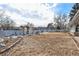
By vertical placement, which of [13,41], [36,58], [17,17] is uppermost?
[17,17]

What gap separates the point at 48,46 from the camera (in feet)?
10.8

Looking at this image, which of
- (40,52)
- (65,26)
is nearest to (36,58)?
(40,52)

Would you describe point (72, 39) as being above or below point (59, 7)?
below

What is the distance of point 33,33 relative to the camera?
3320 millimetres

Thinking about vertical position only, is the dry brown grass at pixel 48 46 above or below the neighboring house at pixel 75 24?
below

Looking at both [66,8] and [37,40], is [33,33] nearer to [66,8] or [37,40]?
[37,40]

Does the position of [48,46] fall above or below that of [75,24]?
below

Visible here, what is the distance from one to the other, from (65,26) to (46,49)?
0.37 meters

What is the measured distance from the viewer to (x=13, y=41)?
3301mm

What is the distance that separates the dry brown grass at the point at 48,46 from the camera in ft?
10.7

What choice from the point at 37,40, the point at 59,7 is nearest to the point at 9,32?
the point at 37,40

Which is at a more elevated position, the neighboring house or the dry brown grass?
the neighboring house

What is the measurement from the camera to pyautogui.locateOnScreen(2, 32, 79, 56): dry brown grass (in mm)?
3270

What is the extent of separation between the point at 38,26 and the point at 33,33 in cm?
11
